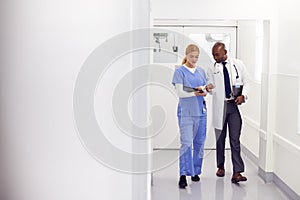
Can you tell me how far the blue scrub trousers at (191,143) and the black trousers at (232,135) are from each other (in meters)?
0.20

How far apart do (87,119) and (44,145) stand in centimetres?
12

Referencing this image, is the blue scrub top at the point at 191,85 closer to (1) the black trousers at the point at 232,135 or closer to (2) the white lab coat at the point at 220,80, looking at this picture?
(2) the white lab coat at the point at 220,80

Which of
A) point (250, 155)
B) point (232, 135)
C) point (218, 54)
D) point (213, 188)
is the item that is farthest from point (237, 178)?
point (218, 54)

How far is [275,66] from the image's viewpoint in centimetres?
341

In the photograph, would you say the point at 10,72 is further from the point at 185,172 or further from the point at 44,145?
the point at 185,172

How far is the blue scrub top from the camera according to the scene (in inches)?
122

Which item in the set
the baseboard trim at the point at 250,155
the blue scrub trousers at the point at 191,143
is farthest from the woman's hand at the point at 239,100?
the baseboard trim at the point at 250,155

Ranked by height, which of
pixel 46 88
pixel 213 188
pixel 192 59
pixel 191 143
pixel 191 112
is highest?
pixel 192 59

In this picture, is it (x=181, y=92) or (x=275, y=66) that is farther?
(x=275, y=66)

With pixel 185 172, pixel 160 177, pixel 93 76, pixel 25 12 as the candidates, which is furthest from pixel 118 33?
pixel 160 177

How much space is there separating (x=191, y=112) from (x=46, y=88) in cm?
260

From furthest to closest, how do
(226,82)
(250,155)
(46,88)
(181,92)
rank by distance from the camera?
(250,155) → (226,82) → (181,92) → (46,88)

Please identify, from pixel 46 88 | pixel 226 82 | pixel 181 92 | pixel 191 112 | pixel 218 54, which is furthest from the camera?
pixel 218 54

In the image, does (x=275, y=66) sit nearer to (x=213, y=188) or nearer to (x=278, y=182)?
(x=278, y=182)
